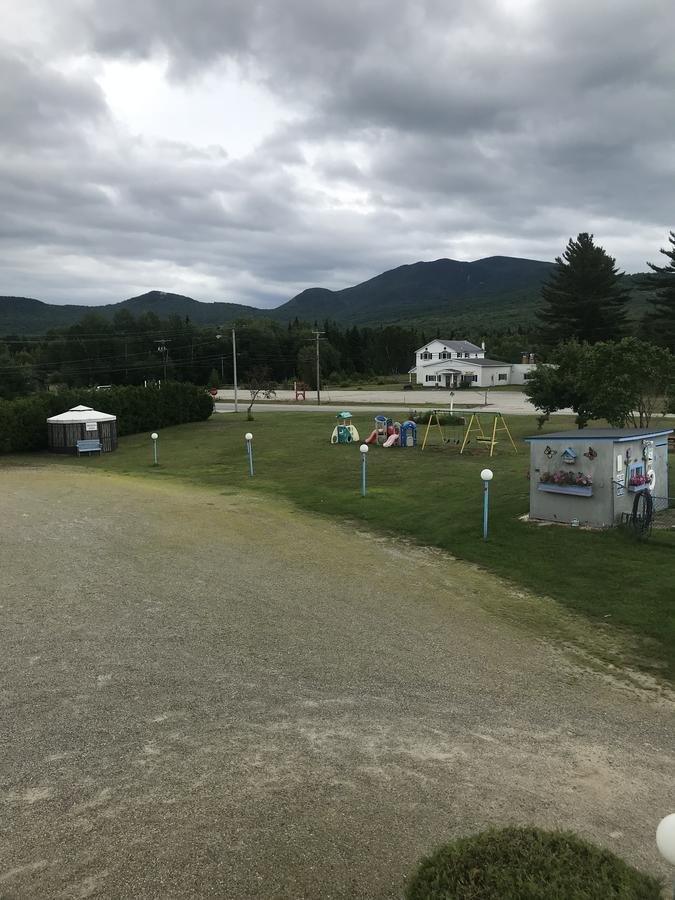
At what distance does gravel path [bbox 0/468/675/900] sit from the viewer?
4258 mm

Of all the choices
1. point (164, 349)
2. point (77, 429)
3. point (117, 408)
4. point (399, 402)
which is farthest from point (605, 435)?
point (164, 349)

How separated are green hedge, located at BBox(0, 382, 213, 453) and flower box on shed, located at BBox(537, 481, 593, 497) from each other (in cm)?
2661

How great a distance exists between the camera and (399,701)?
6.62 m

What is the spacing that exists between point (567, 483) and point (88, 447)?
79.4 feet

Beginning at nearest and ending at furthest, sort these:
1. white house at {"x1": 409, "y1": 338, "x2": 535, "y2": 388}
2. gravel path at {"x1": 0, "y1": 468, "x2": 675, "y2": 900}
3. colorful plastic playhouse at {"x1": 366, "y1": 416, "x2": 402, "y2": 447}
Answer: gravel path at {"x1": 0, "y1": 468, "x2": 675, "y2": 900} → colorful plastic playhouse at {"x1": 366, "y1": 416, "x2": 402, "y2": 447} → white house at {"x1": 409, "y1": 338, "x2": 535, "y2": 388}

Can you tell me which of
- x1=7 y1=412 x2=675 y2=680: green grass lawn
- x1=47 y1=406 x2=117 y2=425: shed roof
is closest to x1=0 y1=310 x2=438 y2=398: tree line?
x1=47 y1=406 x2=117 y2=425: shed roof

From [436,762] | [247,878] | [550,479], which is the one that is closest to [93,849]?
[247,878]

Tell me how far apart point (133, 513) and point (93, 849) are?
1273 cm

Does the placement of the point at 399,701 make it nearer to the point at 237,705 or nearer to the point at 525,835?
the point at 237,705

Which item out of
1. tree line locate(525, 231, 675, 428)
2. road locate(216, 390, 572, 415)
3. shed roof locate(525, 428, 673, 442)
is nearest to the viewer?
shed roof locate(525, 428, 673, 442)

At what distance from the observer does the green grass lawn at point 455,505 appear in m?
9.95

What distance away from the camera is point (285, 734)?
5836mm

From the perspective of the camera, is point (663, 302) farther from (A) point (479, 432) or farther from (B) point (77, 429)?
(B) point (77, 429)

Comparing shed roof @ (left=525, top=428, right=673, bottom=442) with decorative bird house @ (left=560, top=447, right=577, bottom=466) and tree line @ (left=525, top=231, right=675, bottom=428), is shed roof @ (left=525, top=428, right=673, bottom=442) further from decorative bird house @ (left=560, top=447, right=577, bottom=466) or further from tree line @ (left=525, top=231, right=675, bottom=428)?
tree line @ (left=525, top=231, right=675, bottom=428)
